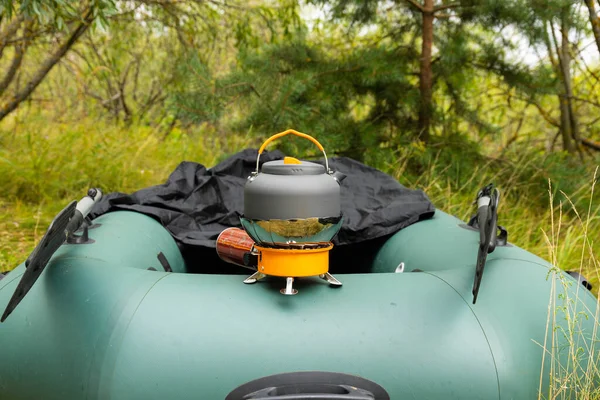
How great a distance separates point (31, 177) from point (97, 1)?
197cm

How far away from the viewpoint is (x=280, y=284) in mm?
1423

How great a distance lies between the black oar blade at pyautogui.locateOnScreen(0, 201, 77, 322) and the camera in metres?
1.20

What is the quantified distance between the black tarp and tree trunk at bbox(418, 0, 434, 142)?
153 centimetres

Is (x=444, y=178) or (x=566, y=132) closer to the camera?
(x=444, y=178)

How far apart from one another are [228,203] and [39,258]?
125 cm

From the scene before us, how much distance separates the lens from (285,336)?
128 centimetres

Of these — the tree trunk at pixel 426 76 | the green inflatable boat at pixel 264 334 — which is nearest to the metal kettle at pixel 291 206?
the green inflatable boat at pixel 264 334

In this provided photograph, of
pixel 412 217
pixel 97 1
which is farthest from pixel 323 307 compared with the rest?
pixel 97 1

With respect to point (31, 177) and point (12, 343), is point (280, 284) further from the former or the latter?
point (31, 177)

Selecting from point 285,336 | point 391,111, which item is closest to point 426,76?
point 391,111

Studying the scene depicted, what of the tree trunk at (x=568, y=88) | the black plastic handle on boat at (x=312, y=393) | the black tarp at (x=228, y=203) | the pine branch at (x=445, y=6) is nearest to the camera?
the black plastic handle on boat at (x=312, y=393)

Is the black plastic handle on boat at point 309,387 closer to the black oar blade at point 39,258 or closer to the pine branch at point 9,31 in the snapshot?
the black oar blade at point 39,258

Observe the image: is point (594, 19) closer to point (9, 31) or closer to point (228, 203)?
point (228, 203)

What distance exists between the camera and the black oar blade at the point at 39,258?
1197 millimetres
